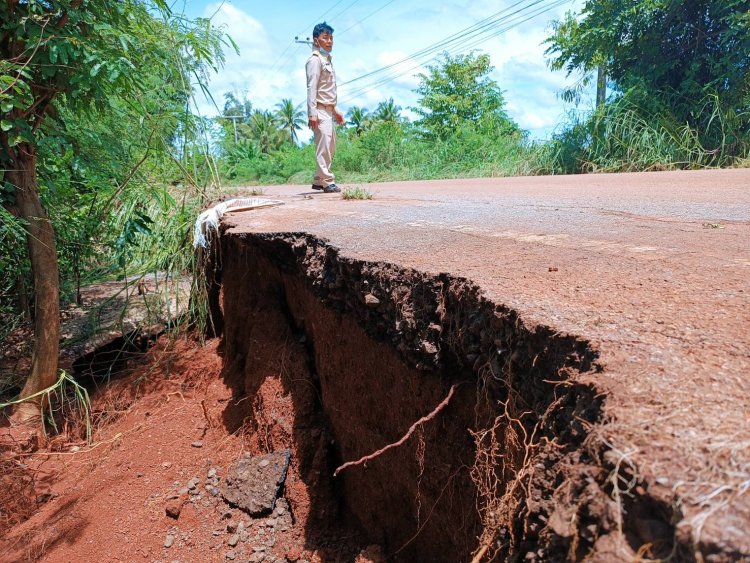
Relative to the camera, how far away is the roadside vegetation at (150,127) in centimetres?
304

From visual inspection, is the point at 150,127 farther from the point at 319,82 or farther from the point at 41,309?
the point at 319,82

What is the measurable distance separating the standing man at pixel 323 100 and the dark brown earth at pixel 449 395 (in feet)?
5.79

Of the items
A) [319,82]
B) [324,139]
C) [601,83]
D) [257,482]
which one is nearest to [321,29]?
[319,82]

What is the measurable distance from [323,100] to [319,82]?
18 cm

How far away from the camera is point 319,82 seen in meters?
5.69

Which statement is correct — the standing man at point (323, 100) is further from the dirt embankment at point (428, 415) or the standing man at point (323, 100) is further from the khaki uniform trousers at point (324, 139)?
the dirt embankment at point (428, 415)

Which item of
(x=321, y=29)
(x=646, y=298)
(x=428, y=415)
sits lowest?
(x=428, y=415)

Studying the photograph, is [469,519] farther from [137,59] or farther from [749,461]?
[137,59]

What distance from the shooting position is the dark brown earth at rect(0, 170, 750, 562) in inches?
32.3

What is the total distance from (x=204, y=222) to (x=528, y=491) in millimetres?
3407

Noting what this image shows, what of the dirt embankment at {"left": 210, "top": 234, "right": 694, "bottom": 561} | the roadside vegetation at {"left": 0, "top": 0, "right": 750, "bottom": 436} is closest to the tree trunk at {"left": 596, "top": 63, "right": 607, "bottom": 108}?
the roadside vegetation at {"left": 0, "top": 0, "right": 750, "bottom": 436}

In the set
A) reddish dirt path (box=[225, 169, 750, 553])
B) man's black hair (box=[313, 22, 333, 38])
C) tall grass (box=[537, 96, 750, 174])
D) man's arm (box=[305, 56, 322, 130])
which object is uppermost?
man's black hair (box=[313, 22, 333, 38])

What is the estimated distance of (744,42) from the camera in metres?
6.83

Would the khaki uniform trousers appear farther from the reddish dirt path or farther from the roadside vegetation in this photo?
the reddish dirt path
